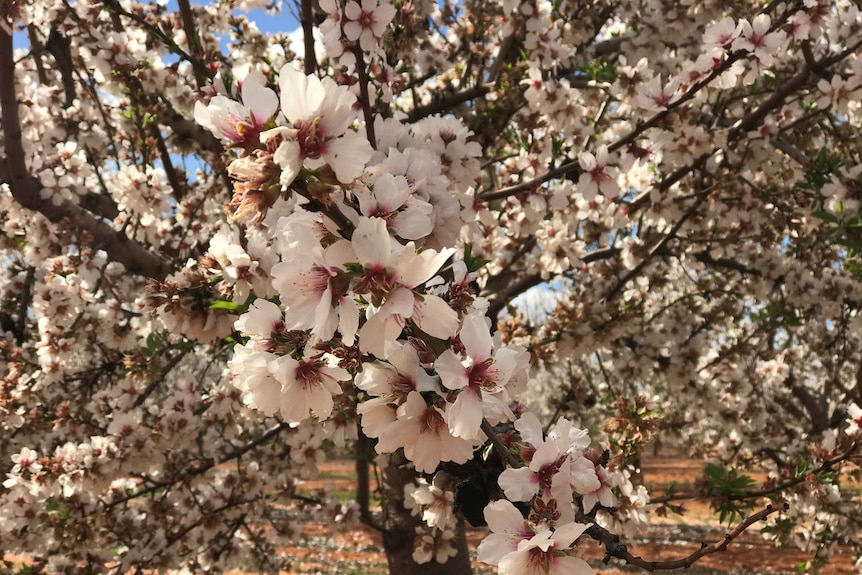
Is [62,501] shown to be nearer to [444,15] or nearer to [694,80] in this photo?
[694,80]

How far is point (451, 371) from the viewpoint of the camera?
3.14ft

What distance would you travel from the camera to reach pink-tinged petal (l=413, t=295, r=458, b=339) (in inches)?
36.7

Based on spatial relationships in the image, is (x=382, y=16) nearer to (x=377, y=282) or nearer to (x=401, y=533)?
(x=377, y=282)

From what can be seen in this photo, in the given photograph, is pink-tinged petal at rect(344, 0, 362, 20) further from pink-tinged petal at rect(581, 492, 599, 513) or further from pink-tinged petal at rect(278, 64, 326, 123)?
pink-tinged petal at rect(581, 492, 599, 513)

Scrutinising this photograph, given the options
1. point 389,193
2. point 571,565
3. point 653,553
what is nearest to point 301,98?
point 389,193

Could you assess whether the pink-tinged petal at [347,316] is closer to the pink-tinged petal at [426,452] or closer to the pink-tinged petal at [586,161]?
the pink-tinged petal at [426,452]

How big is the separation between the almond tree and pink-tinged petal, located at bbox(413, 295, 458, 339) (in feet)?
0.04

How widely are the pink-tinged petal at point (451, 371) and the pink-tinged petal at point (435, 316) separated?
0.04 metres

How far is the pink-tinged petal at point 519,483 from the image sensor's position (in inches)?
40.3

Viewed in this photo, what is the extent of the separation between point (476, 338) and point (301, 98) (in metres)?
0.50

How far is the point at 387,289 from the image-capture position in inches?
35.5

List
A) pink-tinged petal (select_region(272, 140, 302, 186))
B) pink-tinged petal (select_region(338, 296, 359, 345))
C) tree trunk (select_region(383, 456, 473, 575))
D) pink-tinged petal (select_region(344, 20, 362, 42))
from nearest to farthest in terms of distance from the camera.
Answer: pink-tinged petal (select_region(272, 140, 302, 186))
pink-tinged petal (select_region(338, 296, 359, 345))
pink-tinged petal (select_region(344, 20, 362, 42))
tree trunk (select_region(383, 456, 473, 575))

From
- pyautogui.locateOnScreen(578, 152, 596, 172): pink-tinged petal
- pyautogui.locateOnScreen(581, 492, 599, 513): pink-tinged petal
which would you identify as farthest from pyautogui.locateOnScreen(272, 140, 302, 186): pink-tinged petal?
pyautogui.locateOnScreen(578, 152, 596, 172): pink-tinged petal

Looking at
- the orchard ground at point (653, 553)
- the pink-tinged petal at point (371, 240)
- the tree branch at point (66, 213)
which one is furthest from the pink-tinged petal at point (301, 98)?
the orchard ground at point (653, 553)
